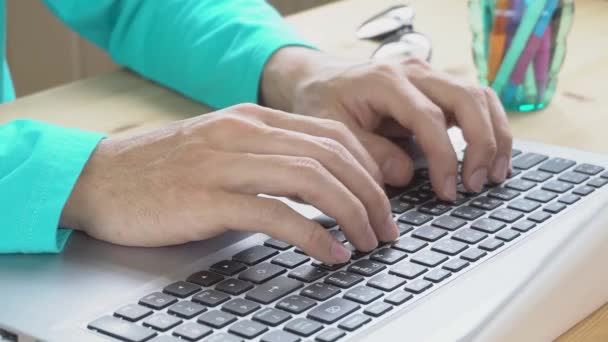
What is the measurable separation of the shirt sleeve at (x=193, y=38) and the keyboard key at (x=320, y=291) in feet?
1.39

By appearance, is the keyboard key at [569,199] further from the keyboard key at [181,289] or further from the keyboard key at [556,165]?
the keyboard key at [181,289]

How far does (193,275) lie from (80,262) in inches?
3.4

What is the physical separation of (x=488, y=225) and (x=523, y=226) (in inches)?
0.9

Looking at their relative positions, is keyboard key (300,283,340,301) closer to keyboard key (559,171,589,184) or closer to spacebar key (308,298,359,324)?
spacebar key (308,298,359,324)

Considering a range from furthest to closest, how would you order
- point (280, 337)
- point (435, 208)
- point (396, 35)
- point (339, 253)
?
point (396, 35), point (435, 208), point (339, 253), point (280, 337)

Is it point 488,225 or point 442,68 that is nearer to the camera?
point 488,225

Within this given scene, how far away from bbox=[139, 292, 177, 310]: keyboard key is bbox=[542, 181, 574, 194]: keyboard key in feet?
1.01

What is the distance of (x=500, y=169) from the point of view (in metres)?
0.80

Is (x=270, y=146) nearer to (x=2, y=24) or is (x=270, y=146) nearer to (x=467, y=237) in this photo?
(x=467, y=237)

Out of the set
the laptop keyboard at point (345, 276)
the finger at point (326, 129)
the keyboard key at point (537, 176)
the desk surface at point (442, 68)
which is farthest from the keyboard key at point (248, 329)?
the desk surface at point (442, 68)

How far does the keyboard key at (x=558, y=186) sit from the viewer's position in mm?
766

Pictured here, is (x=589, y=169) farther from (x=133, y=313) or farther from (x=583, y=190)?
(x=133, y=313)

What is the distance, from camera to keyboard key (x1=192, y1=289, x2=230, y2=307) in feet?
1.95

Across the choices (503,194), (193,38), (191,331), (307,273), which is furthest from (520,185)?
(193,38)
